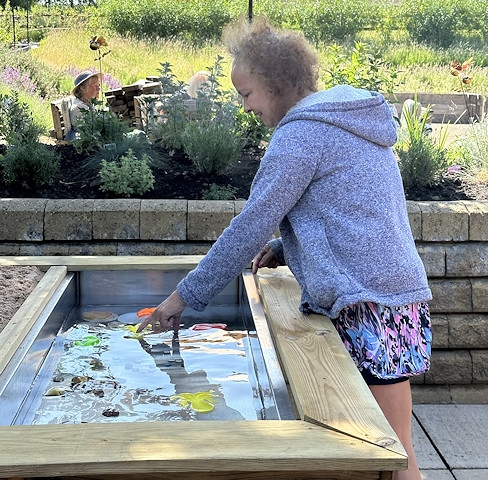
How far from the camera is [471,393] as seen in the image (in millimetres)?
4113

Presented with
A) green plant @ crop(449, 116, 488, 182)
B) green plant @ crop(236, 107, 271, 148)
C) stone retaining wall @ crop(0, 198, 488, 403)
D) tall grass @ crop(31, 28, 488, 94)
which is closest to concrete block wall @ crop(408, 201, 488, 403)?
stone retaining wall @ crop(0, 198, 488, 403)

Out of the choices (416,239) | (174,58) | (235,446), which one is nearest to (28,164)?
(416,239)

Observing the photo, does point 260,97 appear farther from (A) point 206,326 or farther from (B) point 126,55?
(B) point 126,55

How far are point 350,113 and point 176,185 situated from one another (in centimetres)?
266

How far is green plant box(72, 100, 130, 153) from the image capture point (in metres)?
5.11

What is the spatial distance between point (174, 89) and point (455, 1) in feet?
79.4

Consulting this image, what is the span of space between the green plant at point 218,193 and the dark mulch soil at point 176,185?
0.16 feet

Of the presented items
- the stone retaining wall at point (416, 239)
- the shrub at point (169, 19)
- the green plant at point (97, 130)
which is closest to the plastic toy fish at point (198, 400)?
the stone retaining wall at point (416, 239)

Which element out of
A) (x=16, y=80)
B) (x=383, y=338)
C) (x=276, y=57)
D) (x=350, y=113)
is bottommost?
(x=383, y=338)

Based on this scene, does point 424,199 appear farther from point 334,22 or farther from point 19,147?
point 334,22

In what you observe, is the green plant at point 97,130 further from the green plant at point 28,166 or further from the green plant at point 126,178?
the green plant at point 126,178

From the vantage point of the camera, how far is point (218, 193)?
4.40m

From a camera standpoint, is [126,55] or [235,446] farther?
[126,55]

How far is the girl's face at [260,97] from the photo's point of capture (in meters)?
2.15
